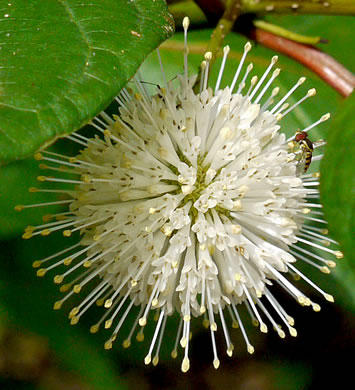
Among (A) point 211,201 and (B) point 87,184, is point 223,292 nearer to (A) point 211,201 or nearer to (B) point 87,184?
(A) point 211,201

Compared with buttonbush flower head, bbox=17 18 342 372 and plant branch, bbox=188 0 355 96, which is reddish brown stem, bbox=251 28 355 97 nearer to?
plant branch, bbox=188 0 355 96

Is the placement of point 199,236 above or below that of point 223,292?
above

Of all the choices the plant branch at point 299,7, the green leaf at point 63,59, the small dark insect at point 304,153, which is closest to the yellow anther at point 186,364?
the small dark insect at point 304,153

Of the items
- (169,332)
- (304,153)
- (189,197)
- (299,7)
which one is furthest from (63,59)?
(169,332)

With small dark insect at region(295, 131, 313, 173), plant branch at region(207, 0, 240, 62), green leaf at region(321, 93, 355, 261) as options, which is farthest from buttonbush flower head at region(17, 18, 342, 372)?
green leaf at region(321, 93, 355, 261)

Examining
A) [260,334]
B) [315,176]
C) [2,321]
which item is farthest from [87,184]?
[260,334]

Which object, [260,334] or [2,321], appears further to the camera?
[260,334]
